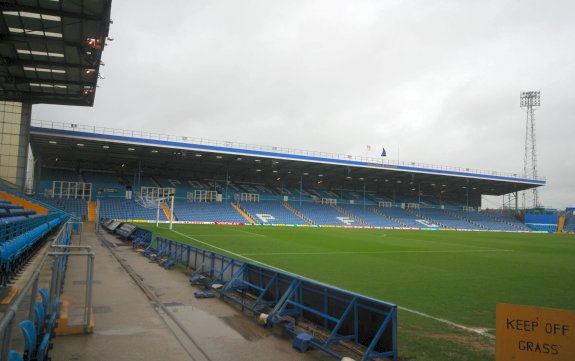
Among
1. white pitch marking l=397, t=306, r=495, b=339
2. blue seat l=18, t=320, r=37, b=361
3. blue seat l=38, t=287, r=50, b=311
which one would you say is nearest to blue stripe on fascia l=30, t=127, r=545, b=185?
blue seat l=38, t=287, r=50, b=311

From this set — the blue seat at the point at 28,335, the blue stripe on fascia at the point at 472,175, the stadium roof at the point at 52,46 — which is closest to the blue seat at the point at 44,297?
the blue seat at the point at 28,335

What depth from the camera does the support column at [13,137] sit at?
99.2ft

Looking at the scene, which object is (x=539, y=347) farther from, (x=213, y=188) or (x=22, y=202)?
(x=213, y=188)

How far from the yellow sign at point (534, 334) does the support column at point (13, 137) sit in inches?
1361

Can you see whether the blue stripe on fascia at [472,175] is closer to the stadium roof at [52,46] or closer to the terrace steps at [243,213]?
the terrace steps at [243,213]

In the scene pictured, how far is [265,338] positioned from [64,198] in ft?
165

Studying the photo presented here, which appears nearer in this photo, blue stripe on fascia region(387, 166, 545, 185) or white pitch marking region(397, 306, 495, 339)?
white pitch marking region(397, 306, 495, 339)

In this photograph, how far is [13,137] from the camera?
3045 cm

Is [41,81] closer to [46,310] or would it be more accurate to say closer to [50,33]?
[50,33]

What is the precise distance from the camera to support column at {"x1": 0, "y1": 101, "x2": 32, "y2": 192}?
99.2 ft

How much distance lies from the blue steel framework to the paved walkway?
0.40 meters

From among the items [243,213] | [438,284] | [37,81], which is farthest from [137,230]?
[243,213]

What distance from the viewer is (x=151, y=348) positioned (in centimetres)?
684

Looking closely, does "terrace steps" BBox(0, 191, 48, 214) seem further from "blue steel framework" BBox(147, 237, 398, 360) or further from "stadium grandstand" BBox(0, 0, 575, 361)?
"blue steel framework" BBox(147, 237, 398, 360)
